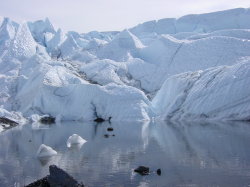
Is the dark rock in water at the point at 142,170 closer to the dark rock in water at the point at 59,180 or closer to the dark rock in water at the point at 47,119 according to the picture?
the dark rock in water at the point at 59,180

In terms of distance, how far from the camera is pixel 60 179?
1387 cm

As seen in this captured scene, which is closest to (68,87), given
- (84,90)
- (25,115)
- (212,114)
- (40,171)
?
(84,90)

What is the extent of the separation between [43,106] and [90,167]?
38.8 meters

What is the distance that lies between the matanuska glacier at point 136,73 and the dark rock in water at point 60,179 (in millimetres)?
26658

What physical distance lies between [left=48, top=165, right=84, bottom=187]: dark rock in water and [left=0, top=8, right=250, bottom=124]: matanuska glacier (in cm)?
2666

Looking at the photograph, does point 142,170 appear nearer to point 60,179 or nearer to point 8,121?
point 60,179

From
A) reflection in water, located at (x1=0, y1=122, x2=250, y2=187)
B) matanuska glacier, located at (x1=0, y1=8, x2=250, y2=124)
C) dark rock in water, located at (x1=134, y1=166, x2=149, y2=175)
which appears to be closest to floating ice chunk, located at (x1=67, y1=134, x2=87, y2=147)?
reflection in water, located at (x1=0, y1=122, x2=250, y2=187)

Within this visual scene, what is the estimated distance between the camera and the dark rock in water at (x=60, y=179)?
13668 mm

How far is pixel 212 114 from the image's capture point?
40594 mm

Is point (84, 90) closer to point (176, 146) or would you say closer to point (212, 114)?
point (212, 114)

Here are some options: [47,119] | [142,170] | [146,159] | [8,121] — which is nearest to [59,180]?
[142,170]

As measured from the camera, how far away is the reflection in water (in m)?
15.3

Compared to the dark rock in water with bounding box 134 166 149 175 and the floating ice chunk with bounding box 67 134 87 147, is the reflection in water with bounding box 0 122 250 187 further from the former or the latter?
the floating ice chunk with bounding box 67 134 87 147

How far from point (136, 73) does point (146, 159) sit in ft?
157
